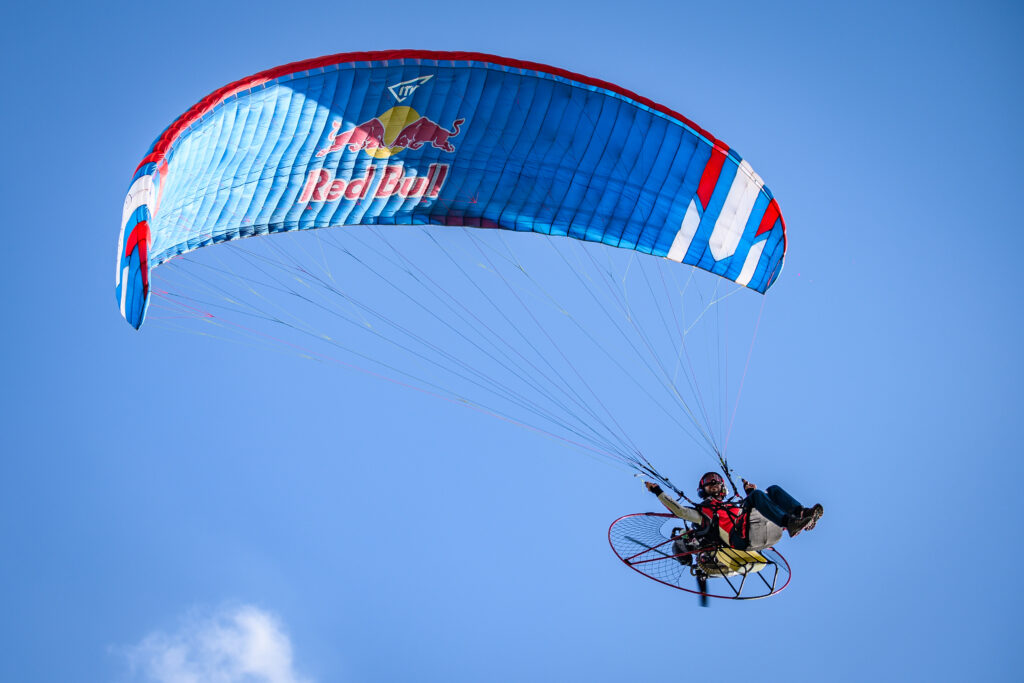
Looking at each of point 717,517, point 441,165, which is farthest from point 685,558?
point 441,165

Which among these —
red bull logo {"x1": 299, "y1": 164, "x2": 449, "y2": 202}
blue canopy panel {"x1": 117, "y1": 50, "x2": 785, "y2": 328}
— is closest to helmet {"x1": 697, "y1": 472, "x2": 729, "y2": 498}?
blue canopy panel {"x1": 117, "y1": 50, "x2": 785, "y2": 328}

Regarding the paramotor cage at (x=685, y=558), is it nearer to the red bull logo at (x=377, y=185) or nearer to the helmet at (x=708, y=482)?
the helmet at (x=708, y=482)

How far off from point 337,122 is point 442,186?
1.28m

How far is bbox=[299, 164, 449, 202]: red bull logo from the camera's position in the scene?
9.89 metres

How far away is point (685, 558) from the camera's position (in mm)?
9297

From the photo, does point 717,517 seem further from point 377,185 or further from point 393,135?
point 393,135

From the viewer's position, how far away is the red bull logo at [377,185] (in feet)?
32.4

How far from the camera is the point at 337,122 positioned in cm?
959

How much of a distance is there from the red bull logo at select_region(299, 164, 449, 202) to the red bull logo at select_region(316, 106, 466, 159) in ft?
0.67

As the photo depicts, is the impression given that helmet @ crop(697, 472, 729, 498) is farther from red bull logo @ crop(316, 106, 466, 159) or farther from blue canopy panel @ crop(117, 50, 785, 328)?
red bull logo @ crop(316, 106, 466, 159)

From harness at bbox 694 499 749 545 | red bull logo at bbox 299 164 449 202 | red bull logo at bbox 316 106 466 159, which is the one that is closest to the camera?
harness at bbox 694 499 749 545

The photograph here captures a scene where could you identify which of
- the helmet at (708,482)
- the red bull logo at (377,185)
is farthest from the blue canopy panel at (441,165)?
the helmet at (708,482)

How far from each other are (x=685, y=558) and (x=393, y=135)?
17.1ft

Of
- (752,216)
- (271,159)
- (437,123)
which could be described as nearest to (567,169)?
(437,123)
